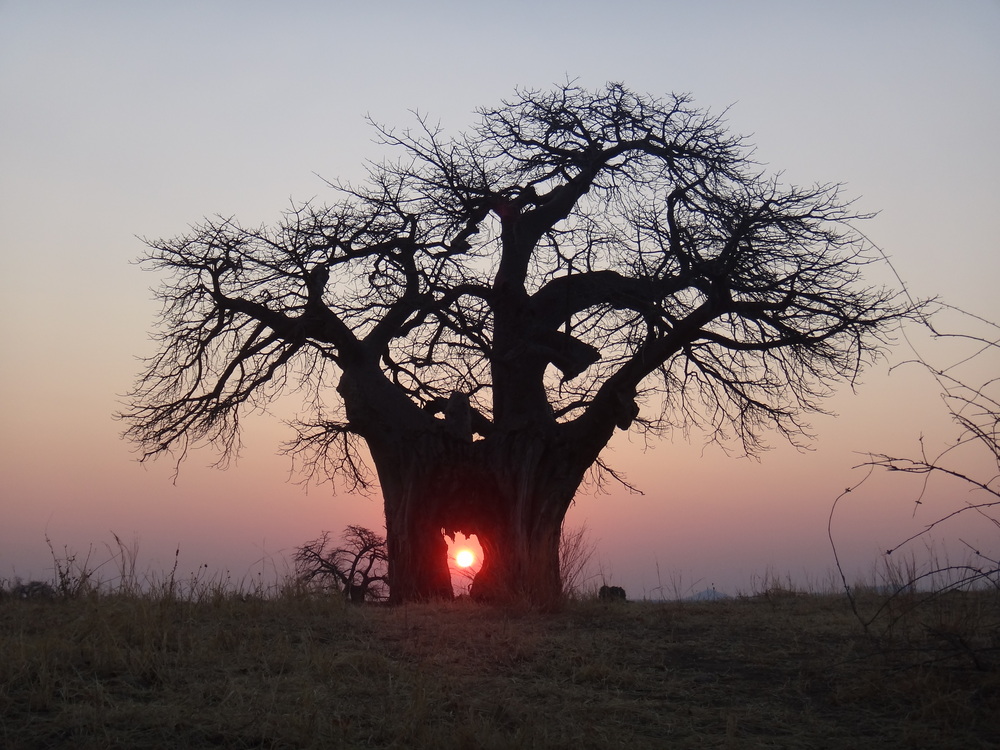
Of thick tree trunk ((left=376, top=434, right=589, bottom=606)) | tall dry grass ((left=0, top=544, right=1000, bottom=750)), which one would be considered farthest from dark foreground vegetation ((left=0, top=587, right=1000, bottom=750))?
thick tree trunk ((left=376, top=434, right=589, bottom=606))

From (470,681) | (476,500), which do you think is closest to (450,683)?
(470,681)

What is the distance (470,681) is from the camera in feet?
15.8

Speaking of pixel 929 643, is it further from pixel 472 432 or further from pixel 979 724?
pixel 472 432

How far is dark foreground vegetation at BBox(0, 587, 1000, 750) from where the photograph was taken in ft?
12.8

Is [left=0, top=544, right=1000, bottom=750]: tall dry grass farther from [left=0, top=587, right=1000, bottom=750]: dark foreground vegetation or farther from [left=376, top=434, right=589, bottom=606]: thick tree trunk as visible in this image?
[left=376, top=434, right=589, bottom=606]: thick tree trunk

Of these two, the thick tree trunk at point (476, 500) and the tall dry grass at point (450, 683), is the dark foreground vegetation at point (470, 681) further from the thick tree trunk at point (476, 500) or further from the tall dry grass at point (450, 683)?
the thick tree trunk at point (476, 500)

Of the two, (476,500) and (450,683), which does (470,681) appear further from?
(476,500)

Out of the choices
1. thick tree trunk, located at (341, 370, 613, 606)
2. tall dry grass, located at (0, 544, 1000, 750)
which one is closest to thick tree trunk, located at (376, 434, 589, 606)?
thick tree trunk, located at (341, 370, 613, 606)

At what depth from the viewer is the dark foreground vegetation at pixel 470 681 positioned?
3.92m

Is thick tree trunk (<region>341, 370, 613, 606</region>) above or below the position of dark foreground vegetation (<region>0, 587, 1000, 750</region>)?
above

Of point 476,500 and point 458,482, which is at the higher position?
point 458,482

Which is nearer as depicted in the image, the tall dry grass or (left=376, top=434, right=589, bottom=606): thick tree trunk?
the tall dry grass

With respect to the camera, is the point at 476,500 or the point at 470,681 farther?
the point at 476,500

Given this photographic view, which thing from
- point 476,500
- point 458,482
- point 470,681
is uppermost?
point 458,482
